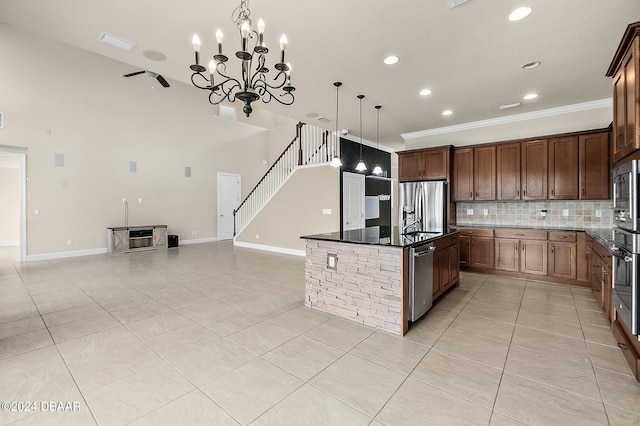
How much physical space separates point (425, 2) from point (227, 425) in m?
3.53

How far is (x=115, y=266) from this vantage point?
238 inches

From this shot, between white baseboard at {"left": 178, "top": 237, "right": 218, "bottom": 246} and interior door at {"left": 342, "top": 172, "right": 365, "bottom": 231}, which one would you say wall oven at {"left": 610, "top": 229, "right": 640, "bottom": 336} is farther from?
white baseboard at {"left": 178, "top": 237, "right": 218, "bottom": 246}

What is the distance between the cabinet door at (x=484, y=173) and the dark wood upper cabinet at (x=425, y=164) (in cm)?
52

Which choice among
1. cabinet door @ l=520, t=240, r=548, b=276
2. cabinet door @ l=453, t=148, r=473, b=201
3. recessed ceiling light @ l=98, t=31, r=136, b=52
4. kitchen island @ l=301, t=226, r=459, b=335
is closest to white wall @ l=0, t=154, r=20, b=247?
recessed ceiling light @ l=98, t=31, r=136, b=52

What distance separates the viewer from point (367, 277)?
123 inches

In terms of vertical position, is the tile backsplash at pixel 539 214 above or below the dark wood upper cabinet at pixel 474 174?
below

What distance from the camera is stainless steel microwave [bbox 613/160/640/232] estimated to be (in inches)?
89.9

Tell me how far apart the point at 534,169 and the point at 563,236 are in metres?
1.28

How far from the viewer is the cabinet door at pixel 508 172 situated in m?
5.31

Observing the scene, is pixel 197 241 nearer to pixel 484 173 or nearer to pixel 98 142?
pixel 98 142

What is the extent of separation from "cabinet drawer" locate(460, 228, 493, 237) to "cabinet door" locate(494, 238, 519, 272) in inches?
6.5

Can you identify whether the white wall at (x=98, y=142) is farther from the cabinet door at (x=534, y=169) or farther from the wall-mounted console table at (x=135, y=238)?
the cabinet door at (x=534, y=169)

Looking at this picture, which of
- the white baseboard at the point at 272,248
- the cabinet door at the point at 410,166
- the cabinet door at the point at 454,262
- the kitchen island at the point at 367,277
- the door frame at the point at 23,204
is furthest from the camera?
the white baseboard at the point at 272,248

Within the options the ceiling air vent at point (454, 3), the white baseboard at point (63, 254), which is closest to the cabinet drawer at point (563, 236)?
the ceiling air vent at point (454, 3)
